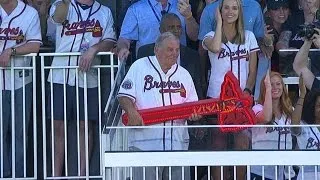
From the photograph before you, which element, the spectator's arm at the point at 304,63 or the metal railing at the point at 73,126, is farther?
the metal railing at the point at 73,126

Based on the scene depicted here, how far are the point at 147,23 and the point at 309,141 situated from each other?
Answer: 2.10 meters

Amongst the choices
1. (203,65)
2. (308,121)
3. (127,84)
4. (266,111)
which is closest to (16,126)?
(127,84)

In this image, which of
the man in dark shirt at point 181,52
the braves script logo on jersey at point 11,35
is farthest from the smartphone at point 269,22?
the braves script logo on jersey at point 11,35

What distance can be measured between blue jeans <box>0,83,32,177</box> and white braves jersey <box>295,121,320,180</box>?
2.54 m

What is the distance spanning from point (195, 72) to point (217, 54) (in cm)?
24

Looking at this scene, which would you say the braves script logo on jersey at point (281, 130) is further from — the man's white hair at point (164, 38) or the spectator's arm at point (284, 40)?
A: the spectator's arm at point (284, 40)

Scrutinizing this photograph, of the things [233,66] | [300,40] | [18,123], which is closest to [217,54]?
[233,66]

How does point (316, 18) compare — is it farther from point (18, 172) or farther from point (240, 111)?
point (18, 172)

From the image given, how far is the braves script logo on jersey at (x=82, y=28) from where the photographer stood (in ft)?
33.8

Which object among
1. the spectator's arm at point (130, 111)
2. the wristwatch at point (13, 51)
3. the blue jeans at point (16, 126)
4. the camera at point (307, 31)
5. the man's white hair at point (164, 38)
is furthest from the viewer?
the blue jeans at point (16, 126)

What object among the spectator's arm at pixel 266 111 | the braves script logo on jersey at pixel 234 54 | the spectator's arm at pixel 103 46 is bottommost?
the spectator's arm at pixel 266 111

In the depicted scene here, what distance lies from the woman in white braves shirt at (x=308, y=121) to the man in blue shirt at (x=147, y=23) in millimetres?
1145

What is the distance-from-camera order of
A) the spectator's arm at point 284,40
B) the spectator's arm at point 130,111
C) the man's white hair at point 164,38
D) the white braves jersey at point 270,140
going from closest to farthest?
1. the white braves jersey at point 270,140
2. the spectator's arm at point 130,111
3. the man's white hair at point 164,38
4. the spectator's arm at point 284,40

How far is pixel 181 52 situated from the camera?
9.90 meters
